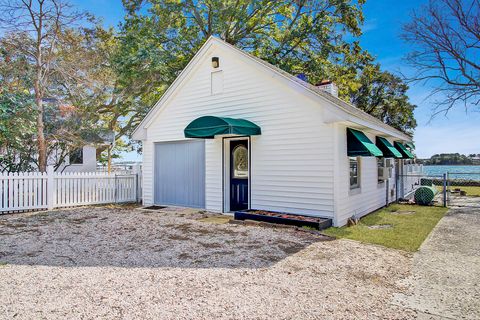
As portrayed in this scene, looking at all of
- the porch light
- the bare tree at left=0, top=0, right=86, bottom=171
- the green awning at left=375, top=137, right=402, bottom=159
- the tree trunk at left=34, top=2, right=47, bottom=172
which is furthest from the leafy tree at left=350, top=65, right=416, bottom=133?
the tree trunk at left=34, top=2, right=47, bottom=172

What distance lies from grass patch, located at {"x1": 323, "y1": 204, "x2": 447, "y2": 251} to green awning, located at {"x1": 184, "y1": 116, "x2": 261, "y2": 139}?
351 centimetres

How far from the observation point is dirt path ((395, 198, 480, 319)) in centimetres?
353

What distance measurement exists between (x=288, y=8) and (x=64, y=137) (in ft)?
53.9

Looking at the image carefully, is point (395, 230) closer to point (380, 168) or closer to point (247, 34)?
point (380, 168)

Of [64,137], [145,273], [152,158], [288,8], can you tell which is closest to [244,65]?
[152,158]

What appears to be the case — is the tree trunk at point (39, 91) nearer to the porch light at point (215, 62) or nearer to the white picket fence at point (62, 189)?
the white picket fence at point (62, 189)

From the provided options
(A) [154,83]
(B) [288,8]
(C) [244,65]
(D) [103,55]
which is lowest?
(C) [244,65]

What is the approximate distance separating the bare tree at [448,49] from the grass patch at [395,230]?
1038 cm

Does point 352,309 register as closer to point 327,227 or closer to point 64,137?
point 327,227

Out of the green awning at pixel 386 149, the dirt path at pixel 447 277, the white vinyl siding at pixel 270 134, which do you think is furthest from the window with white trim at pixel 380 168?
the white vinyl siding at pixel 270 134

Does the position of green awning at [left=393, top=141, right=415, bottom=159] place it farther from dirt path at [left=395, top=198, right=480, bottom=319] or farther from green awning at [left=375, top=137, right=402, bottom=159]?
dirt path at [left=395, top=198, right=480, bottom=319]

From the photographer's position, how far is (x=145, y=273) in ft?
15.1

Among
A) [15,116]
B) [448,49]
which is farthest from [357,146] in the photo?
[448,49]

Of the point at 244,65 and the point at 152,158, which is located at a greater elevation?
the point at 244,65
